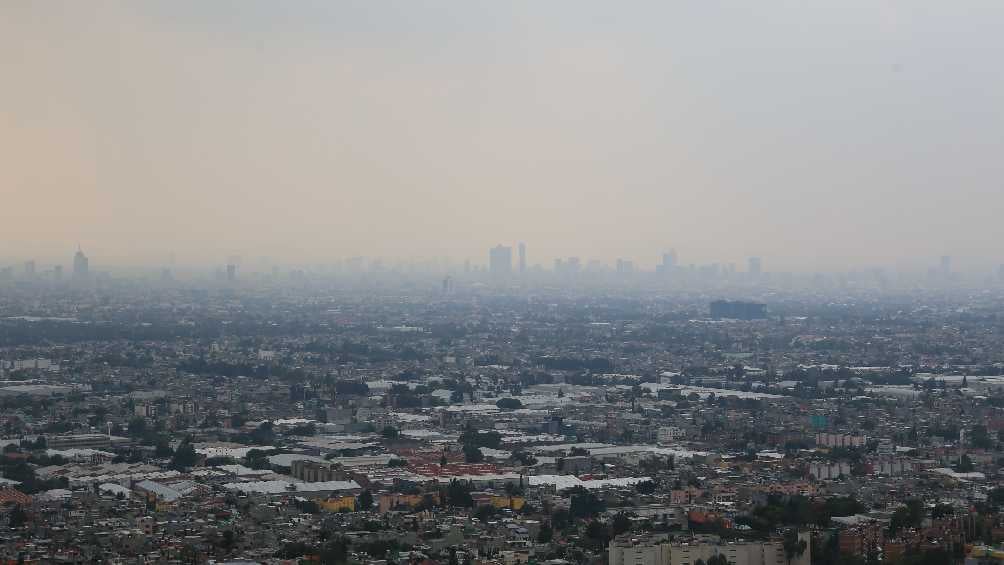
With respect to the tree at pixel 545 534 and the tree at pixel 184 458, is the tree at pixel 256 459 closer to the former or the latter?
the tree at pixel 184 458

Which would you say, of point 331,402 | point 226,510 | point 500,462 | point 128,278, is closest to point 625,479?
point 500,462

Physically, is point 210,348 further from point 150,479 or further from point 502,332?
point 150,479

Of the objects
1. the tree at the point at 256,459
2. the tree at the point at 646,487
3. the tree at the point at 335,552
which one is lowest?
the tree at the point at 646,487

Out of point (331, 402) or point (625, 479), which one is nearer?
point (625, 479)

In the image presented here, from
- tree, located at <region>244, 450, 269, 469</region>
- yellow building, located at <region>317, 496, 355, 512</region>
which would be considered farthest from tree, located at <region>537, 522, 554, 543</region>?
tree, located at <region>244, 450, 269, 469</region>

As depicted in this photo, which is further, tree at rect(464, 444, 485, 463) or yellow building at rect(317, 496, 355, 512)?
tree at rect(464, 444, 485, 463)

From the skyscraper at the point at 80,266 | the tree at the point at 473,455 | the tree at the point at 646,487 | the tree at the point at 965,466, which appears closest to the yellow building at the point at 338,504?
the tree at the point at 646,487

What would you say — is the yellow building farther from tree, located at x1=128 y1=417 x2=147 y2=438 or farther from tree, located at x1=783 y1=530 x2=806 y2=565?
tree, located at x1=128 y1=417 x2=147 y2=438

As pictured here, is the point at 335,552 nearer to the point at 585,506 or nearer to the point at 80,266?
the point at 585,506
